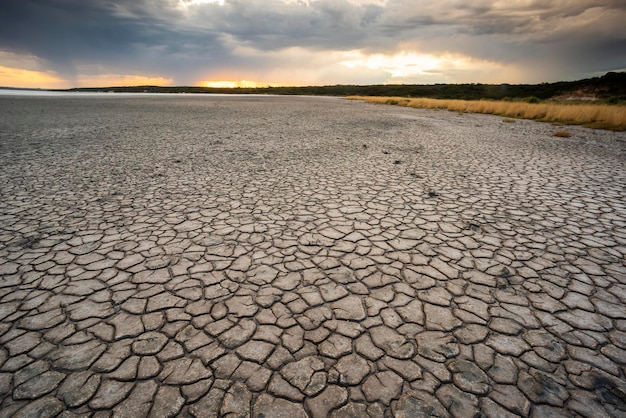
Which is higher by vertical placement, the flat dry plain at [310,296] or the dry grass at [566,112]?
the dry grass at [566,112]

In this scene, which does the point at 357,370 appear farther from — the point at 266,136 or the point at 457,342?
the point at 266,136

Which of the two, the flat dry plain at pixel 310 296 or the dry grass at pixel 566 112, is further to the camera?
the dry grass at pixel 566 112

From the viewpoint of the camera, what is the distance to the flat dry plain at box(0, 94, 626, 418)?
1739 millimetres

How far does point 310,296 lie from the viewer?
2.54 metres

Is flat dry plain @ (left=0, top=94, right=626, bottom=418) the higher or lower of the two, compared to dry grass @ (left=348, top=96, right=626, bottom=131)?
lower

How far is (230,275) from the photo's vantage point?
110 inches

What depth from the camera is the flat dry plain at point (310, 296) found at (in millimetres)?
1739

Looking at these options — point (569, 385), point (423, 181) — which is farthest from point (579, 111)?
point (569, 385)

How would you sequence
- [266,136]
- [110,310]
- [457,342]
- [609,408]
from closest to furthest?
[609,408] → [457,342] → [110,310] → [266,136]

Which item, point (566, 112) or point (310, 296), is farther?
point (566, 112)

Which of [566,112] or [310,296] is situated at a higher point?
[566,112]

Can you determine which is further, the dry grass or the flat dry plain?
the dry grass

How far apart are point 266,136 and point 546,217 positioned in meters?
8.68

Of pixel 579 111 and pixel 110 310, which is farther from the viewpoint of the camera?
pixel 579 111
